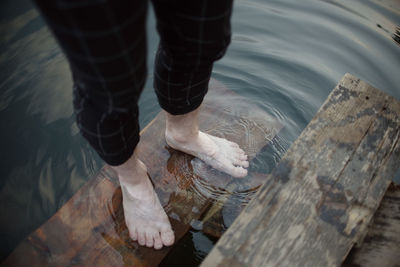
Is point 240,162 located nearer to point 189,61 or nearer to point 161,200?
point 161,200

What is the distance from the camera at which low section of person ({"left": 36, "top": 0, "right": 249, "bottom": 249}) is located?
1.67 feet

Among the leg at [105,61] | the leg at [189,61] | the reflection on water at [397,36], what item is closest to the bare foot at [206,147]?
the leg at [189,61]

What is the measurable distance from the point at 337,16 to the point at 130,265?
2454mm

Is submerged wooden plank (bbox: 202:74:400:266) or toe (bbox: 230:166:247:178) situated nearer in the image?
submerged wooden plank (bbox: 202:74:400:266)

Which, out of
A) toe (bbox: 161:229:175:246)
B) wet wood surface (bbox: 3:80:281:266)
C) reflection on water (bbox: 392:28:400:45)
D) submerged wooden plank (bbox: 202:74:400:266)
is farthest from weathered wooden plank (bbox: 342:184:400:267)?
reflection on water (bbox: 392:28:400:45)

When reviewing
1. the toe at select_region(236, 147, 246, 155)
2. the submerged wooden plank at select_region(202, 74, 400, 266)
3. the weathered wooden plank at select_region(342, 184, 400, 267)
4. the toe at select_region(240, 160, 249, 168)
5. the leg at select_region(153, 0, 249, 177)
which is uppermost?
the leg at select_region(153, 0, 249, 177)

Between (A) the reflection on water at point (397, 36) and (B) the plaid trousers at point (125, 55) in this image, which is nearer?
Result: (B) the plaid trousers at point (125, 55)

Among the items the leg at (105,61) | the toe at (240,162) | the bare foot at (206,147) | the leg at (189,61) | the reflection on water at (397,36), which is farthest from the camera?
the reflection on water at (397,36)

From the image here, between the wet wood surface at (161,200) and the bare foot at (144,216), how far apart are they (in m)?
0.04

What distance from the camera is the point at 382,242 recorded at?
948 mm

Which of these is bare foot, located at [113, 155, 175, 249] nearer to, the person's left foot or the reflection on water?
the person's left foot

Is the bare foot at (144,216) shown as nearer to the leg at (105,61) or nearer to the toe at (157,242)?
the toe at (157,242)

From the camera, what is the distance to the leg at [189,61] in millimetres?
729

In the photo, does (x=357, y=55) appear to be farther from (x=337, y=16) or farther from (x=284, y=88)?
(x=284, y=88)
